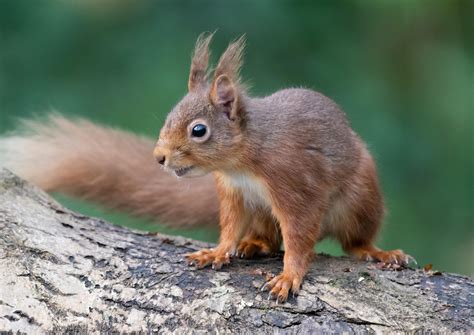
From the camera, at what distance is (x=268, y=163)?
2779mm

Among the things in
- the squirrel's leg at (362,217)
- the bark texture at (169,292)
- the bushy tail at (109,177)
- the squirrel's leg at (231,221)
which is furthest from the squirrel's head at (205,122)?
the bushy tail at (109,177)

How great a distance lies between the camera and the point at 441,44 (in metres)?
4.44

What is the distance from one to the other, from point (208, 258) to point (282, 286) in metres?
0.32

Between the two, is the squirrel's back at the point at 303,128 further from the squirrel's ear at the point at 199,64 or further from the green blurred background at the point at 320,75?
the green blurred background at the point at 320,75

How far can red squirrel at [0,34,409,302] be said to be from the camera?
272 centimetres

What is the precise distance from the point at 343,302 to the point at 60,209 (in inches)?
45.1

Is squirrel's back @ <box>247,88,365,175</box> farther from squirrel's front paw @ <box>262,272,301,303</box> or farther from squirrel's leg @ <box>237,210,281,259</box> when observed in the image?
squirrel's front paw @ <box>262,272,301,303</box>

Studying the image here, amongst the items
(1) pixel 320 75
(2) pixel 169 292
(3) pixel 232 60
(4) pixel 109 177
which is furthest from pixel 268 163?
(1) pixel 320 75

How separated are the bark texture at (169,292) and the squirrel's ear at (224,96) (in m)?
0.56

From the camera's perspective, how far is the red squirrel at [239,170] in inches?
107

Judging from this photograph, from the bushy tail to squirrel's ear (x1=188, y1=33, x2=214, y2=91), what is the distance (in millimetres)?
732

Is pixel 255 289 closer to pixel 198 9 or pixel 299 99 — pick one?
pixel 299 99

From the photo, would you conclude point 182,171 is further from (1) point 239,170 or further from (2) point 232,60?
(2) point 232,60

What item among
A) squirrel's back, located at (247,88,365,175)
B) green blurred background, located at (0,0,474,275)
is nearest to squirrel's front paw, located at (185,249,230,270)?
squirrel's back, located at (247,88,365,175)
